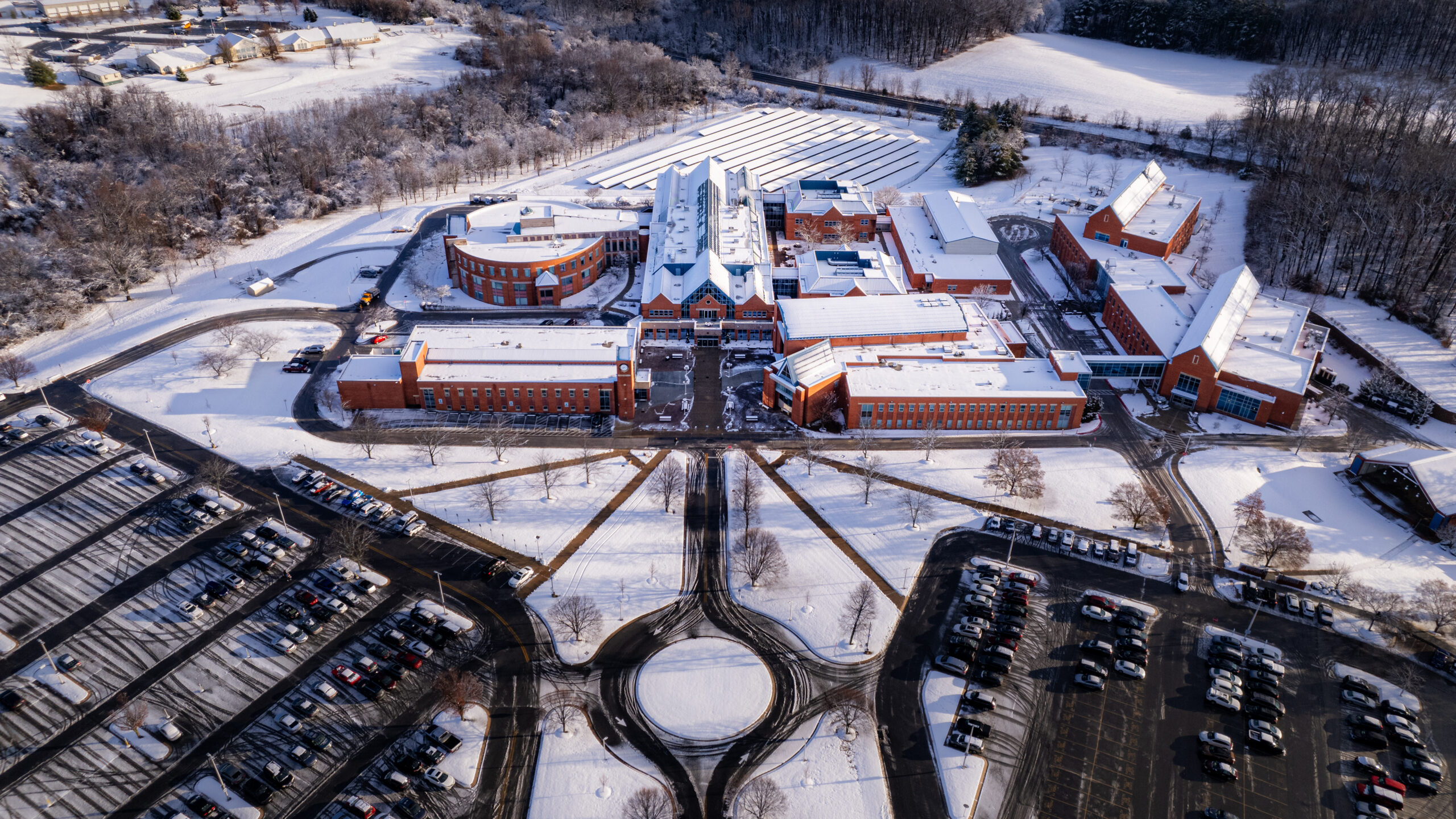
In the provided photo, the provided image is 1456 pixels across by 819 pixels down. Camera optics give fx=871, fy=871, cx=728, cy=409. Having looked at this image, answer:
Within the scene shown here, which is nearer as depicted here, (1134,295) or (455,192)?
(1134,295)

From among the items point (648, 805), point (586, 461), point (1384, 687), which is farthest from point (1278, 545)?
point (586, 461)

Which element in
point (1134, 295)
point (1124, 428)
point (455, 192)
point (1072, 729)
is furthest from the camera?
point (455, 192)

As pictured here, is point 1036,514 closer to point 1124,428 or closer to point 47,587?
point 1124,428

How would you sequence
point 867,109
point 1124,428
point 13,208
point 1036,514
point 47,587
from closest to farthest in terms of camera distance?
point 47,587 → point 1036,514 → point 1124,428 → point 13,208 → point 867,109

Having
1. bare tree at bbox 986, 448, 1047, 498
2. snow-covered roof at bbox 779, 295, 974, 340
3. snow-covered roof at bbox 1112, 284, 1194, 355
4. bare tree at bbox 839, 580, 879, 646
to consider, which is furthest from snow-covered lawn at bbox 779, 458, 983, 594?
snow-covered roof at bbox 1112, 284, 1194, 355

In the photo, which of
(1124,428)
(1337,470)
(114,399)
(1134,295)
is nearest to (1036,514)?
(1124,428)

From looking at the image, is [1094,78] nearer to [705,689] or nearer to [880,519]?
[880,519]
